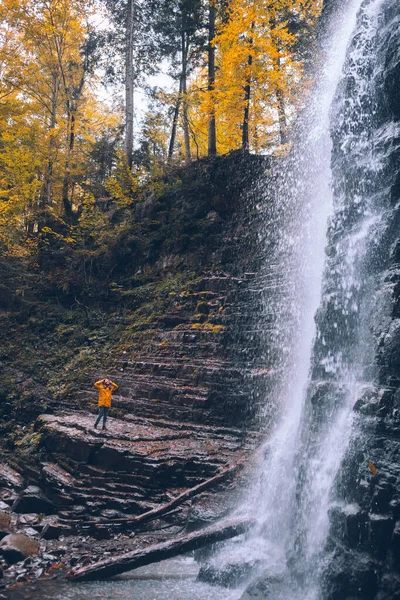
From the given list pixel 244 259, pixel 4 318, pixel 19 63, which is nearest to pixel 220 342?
pixel 244 259

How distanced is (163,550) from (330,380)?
3996mm

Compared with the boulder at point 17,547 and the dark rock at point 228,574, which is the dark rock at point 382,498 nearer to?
the dark rock at point 228,574

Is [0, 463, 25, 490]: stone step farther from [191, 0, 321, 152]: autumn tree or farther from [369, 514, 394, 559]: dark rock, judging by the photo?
[191, 0, 321, 152]: autumn tree

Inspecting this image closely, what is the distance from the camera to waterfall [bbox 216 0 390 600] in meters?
6.38

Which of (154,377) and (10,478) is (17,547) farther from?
(154,377)

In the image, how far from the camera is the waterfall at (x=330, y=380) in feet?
20.9

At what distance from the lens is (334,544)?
5824 millimetres

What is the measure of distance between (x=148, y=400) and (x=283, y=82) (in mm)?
12497

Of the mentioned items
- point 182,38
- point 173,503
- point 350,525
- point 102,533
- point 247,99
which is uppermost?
point 182,38

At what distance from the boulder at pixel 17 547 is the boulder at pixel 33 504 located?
123cm

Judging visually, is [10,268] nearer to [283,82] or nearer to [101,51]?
[101,51]

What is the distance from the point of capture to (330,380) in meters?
7.25

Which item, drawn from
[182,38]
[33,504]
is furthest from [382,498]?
[182,38]

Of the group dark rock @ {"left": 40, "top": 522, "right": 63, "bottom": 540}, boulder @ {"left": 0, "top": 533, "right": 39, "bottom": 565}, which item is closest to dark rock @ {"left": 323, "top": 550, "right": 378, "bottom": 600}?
boulder @ {"left": 0, "top": 533, "right": 39, "bottom": 565}
